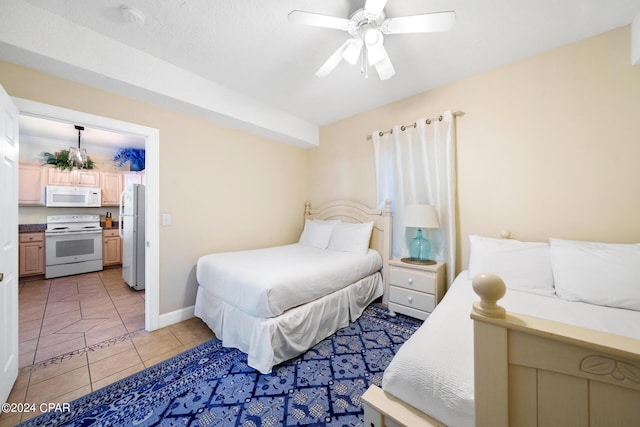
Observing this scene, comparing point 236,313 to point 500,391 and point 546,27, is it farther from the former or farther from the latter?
point 546,27

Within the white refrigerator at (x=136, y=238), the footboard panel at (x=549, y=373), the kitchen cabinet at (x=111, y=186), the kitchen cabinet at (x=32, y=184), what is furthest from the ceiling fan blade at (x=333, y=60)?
the kitchen cabinet at (x=32, y=184)

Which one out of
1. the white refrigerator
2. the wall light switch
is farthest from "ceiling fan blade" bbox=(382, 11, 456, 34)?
the white refrigerator

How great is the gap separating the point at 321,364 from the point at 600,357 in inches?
63.4

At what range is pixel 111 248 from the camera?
4.68 metres

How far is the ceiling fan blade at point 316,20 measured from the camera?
1.35 metres

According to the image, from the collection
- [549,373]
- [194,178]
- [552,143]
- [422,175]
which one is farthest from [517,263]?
[194,178]

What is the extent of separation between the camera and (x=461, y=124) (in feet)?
7.83

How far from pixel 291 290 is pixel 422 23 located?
6.41ft

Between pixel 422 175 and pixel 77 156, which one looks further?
pixel 77 156

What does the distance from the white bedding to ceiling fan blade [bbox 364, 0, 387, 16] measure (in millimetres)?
1761

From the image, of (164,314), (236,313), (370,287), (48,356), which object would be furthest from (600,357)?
(48,356)

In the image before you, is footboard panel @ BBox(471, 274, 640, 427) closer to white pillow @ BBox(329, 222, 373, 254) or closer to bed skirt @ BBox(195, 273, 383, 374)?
bed skirt @ BBox(195, 273, 383, 374)

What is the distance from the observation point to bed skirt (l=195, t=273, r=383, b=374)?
5.47ft

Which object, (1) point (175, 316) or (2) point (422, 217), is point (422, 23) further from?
(1) point (175, 316)
